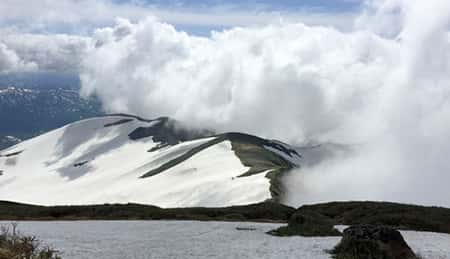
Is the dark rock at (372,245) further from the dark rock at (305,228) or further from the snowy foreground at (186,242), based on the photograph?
the dark rock at (305,228)

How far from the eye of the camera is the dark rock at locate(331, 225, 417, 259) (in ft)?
109

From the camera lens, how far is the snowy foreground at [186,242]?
3541 cm

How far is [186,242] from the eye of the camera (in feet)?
133

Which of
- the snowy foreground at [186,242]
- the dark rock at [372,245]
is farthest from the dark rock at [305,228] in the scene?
the dark rock at [372,245]

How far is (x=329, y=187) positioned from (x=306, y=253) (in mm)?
160227

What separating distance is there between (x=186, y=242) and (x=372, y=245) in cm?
1299

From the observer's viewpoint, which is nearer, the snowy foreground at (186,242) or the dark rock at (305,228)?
the snowy foreground at (186,242)

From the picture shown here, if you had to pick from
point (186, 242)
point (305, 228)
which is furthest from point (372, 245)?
point (305, 228)

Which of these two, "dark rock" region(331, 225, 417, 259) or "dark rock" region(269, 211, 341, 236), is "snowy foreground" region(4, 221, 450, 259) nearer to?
"dark rock" region(331, 225, 417, 259)

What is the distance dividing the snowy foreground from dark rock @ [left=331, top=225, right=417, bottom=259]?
1.48m

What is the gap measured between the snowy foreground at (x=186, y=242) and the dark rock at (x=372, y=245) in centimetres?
148

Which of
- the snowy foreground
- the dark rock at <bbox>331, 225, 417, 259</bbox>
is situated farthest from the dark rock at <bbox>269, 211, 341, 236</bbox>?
the dark rock at <bbox>331, 225, 417, 259</bbox>

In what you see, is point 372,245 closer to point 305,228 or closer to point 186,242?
point 186,242

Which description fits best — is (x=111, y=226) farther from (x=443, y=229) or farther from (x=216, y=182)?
(x=216, y=182)
